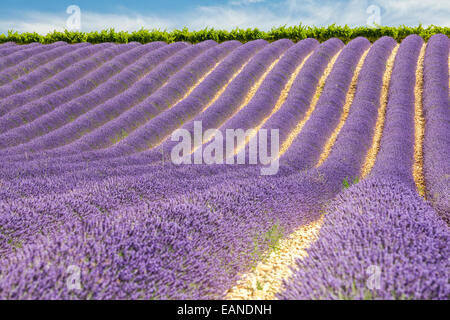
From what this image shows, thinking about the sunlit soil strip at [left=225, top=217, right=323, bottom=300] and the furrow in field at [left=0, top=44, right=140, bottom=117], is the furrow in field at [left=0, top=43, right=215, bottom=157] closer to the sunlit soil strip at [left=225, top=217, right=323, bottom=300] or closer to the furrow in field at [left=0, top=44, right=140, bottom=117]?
the furrow in field at [left=0, top=44, right=140, bottom=117]

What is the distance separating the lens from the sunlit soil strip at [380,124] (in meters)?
8.16

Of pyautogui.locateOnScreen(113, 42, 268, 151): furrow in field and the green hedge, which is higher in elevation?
the green hedge

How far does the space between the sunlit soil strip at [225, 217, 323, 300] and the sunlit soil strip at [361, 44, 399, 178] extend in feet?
13.3

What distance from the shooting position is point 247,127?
10.9 metres

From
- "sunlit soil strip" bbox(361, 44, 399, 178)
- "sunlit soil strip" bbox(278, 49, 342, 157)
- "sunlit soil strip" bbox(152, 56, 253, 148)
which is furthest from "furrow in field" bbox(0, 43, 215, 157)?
"sunlit soil strip" bbox(361, 44, 399, 178)

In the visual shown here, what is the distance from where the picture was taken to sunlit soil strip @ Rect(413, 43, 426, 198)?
24.1 ft

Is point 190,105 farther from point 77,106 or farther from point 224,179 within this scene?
point 224,179

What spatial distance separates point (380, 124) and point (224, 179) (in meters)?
7.41

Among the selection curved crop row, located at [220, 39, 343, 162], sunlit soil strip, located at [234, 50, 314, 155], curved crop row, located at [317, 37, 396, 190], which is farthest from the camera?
sunlit soil strip, located at [234, 50, 314, 155]

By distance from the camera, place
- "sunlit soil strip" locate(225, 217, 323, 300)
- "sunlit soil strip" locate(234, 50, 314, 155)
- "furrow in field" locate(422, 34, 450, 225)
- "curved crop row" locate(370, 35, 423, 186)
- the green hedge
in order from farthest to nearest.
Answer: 1. the green hedge
2. "sunlit soil strip" locate(234, 50, 314, 155)
3. "curved crop row" locate(370, 35, 423, 186)
4. "furrow in field" locate(422, 34, 450, 225)
5. "sunlit soil strip" locate(225, 217, 323, 300)

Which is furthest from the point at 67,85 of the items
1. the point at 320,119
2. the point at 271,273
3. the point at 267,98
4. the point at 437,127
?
the point at 271,273

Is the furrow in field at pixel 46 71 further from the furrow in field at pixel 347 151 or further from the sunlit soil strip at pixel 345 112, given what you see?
the furrow in field at pixel 347 151
